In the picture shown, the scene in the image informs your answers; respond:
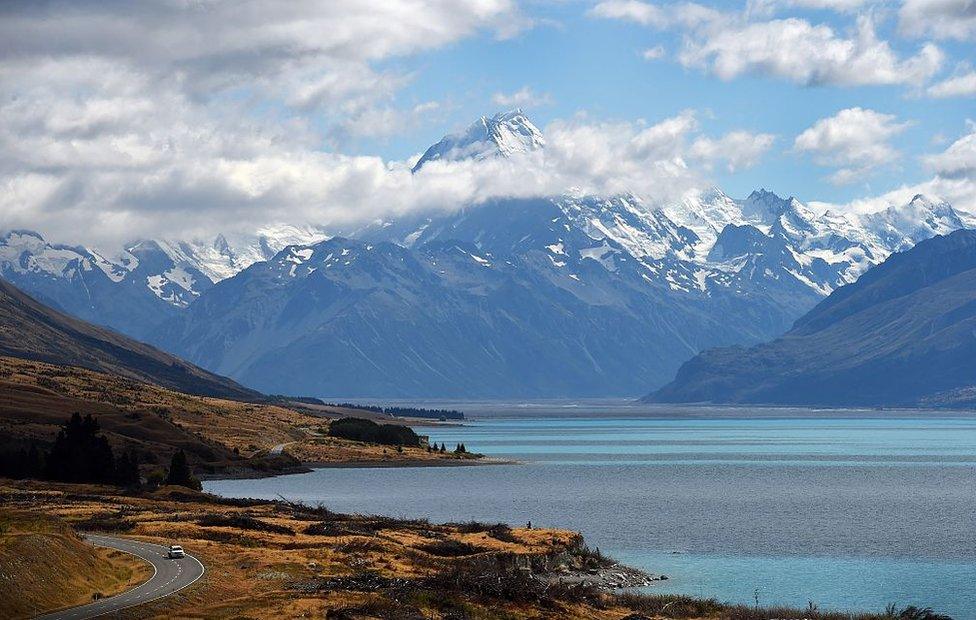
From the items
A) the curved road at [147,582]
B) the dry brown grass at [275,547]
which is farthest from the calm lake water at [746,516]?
the curved road at [147,582]

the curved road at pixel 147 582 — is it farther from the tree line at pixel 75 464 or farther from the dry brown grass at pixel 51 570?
the tree line at pixel 75 464

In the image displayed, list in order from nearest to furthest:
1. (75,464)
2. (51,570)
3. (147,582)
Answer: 1. (51,570)
2. (147,582)
3. (75,464)

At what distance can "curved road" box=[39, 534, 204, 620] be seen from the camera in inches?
2160

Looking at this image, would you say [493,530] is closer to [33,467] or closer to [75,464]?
[75,464]

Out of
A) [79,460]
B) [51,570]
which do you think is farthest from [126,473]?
[51,570]

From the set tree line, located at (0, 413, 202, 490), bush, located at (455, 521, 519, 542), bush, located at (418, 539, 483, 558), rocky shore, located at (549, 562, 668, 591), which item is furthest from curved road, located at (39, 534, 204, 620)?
tree line, located at (0, 413, 202, 490)

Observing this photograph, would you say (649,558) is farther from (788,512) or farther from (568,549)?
(788,512)

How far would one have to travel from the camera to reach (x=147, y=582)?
6244cm

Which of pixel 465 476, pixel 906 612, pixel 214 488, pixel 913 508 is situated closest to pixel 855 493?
pixel 913 508

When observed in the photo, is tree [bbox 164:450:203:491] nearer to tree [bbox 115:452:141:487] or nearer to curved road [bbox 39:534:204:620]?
tree [bbox 115:452:141:487]

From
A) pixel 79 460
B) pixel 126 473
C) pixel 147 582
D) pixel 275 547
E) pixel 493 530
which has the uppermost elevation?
pixel 79 460

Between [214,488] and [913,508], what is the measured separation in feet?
245

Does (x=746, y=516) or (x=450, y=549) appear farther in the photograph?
(x=746, y=516)

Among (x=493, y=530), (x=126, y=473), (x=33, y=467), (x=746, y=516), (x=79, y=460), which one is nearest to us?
(x=493, y=530)
